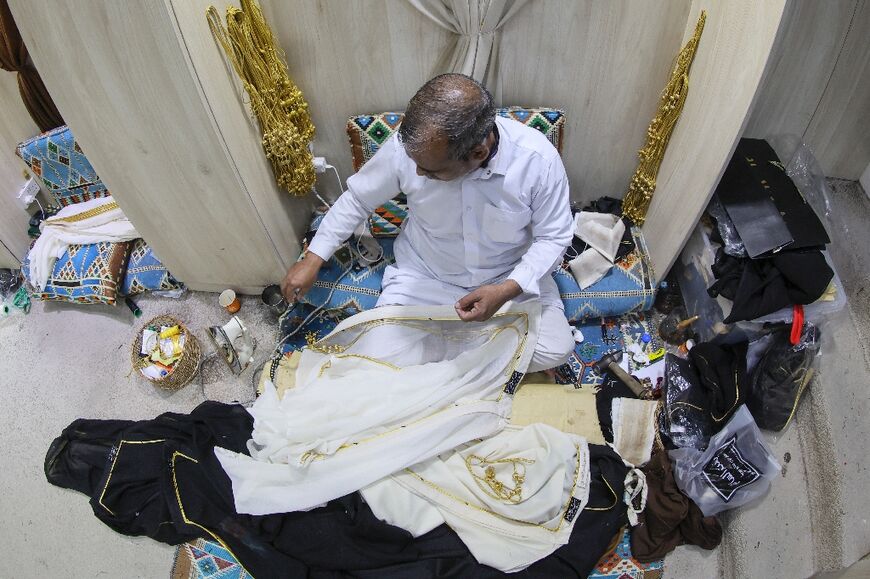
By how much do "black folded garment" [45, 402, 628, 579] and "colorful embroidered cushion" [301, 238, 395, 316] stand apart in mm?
514

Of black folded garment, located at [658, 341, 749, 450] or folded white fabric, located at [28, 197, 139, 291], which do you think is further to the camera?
folded white fabric, located at [28, 197, 139, 291]

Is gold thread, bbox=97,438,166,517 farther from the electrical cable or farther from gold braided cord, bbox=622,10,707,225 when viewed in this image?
gold braided cord, bbox=622,10,707,225

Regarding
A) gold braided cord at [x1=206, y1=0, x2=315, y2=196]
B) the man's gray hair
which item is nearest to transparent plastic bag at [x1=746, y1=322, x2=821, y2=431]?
the man's gray hair

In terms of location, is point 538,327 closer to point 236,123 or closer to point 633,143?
point 633,143

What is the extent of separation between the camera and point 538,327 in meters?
1.91

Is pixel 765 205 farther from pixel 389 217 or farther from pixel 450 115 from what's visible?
pixel 389 217

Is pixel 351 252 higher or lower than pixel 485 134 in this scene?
lower

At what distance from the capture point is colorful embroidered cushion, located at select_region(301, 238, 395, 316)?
7.16ft

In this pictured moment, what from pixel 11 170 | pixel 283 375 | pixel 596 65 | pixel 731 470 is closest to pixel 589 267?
pixel 596 65

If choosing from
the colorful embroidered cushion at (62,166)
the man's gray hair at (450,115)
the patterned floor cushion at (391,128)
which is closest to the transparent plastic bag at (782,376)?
the patterned floor cushion at (391,128)

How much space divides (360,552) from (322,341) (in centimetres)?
72

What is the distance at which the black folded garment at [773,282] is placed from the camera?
161 cm

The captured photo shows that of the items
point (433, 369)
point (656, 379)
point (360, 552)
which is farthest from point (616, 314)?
point (360, 552)

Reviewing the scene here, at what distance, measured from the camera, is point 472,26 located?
5.86ft
